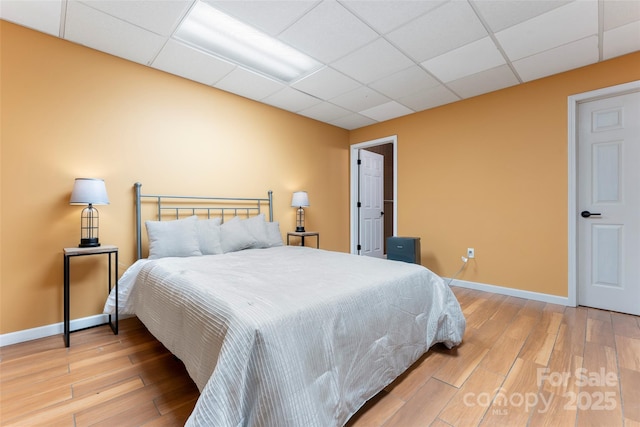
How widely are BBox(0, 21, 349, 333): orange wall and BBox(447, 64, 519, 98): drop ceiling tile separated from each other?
8.36ft

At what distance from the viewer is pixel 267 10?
76.4 inches

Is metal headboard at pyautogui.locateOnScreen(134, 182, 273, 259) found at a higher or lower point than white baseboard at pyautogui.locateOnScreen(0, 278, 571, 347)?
higher

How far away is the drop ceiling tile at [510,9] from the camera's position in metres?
1.88

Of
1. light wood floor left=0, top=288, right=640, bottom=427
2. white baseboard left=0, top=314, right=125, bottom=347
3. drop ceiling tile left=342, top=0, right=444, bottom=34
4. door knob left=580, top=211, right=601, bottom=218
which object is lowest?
light wood floor left=0, top=288, right=640, bottom=427

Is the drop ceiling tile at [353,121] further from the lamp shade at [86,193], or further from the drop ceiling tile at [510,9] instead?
the lamp shade at [86,193]

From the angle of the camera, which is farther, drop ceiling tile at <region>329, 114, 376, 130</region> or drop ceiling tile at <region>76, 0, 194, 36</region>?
drop ceiling tile at <region>329, 114, 376, 130</region>

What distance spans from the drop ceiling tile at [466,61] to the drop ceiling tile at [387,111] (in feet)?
2.72

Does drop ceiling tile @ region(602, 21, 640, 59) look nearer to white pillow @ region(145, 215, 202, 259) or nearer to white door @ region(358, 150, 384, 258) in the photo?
white door @ region(358, 150, 384, 258)

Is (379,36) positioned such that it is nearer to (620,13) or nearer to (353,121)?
(620,13)

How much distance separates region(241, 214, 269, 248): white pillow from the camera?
298 centimetres

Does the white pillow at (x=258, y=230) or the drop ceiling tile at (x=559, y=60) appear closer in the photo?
the drop ceiling tile at (x=559, y=60)

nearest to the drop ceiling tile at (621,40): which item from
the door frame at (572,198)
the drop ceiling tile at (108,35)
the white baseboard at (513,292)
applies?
the door frame at (572,198)

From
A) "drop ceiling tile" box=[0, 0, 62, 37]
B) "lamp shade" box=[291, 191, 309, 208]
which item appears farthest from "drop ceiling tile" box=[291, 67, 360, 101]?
"drop ceiling tile" box=[0, 0, 62, 37]

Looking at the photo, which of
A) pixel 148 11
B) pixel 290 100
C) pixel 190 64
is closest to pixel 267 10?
pixel 148 11
